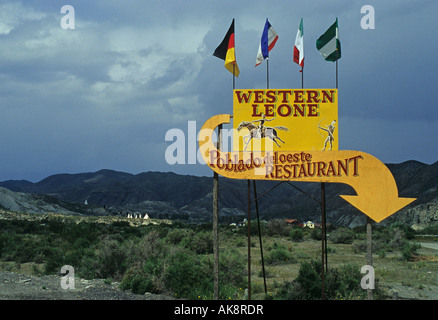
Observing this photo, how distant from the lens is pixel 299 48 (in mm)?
13945

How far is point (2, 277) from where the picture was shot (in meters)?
16.7

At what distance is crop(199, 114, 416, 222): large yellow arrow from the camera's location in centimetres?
1202

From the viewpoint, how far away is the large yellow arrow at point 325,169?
39.4ft

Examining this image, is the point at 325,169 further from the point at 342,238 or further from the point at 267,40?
the point at 342,238

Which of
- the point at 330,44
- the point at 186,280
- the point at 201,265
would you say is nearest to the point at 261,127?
the point at 330,44

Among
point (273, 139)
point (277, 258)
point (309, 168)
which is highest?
point (273, 139)

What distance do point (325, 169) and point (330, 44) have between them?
417cm

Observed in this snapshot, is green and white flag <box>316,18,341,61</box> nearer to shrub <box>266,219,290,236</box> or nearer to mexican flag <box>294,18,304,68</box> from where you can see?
mexican flag <box>294,18,304,68</box>

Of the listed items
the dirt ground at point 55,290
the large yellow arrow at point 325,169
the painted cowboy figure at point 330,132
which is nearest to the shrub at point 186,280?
A: the dirt ground at point 55,290

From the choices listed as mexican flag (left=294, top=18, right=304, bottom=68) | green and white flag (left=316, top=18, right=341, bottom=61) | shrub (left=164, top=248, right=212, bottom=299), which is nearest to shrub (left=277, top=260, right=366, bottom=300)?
shrub (left=164, top=248, right=212, bottom=299)

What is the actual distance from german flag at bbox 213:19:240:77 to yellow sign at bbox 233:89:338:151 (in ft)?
3.88
